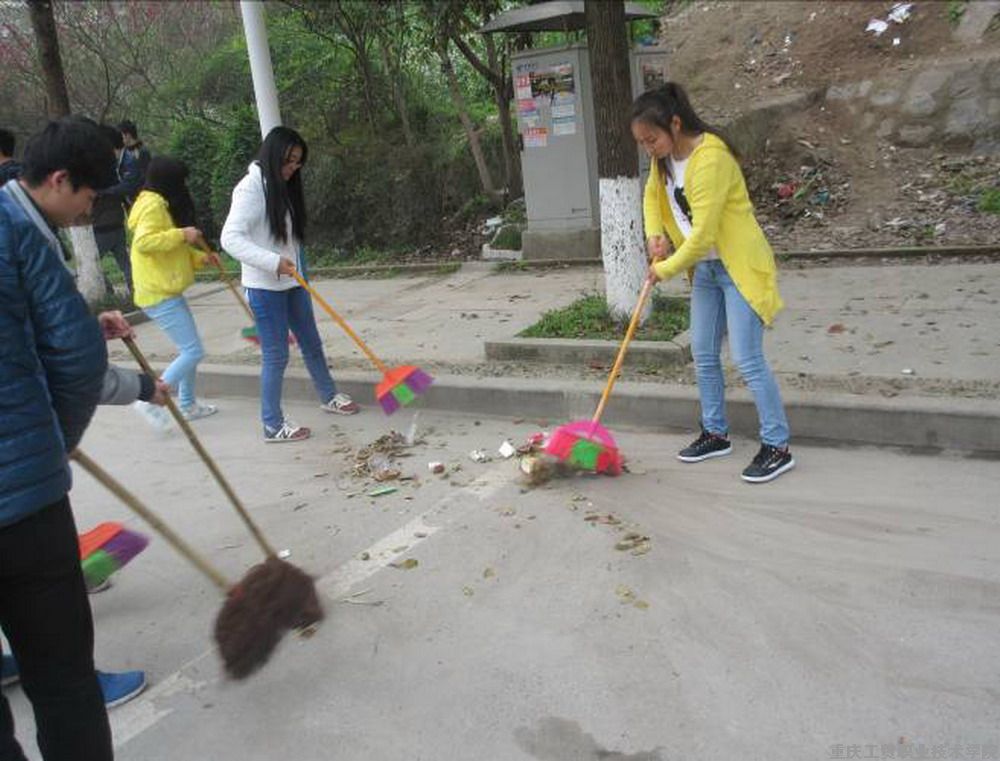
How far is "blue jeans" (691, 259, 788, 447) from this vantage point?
418 centimetres

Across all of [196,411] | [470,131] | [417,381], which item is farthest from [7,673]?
A: [470,131]

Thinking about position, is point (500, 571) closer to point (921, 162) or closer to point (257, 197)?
point (257, 197)

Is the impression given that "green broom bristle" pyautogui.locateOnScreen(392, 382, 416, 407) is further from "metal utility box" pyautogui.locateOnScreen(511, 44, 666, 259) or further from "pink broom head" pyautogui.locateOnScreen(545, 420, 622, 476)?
"metal utility box" pyautogui.locateOnScreen(511, 44, 666, 259)

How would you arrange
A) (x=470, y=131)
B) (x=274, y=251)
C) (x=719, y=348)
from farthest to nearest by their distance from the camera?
(x=470, y=131), (x=274, y=251), (x=719, y=348)

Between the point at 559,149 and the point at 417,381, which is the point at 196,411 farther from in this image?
the point at 559,149

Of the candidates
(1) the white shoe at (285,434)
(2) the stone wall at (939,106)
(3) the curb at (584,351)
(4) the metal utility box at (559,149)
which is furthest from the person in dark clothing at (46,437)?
(2) the stone wall at (939,106)

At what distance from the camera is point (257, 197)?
523cm

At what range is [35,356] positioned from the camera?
7.20 ft

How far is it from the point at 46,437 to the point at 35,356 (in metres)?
0.20

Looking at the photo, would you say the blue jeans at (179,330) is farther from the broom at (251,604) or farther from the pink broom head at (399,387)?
the broom at (251,604)

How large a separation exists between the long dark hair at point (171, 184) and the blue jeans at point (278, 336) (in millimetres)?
810

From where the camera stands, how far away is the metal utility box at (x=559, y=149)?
9586mm

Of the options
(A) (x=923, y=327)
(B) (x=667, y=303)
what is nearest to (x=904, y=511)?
(A) (x=923, y=327)

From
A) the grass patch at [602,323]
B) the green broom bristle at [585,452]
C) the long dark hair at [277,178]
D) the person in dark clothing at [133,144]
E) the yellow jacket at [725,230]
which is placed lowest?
the green broom bristle at [585,452]
